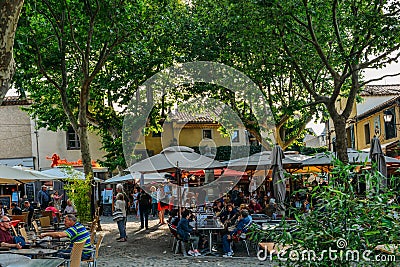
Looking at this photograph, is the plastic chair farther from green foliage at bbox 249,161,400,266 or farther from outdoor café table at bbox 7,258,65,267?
green foliage at bbox 249,161,400,266

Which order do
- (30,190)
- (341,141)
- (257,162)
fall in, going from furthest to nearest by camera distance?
(30,190)
(257,162)
(341,141)

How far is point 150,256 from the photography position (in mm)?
13836

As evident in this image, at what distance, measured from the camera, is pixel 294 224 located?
5160 millimetres

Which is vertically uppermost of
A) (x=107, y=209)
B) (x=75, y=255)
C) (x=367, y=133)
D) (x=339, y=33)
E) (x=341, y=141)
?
(x=339, y=33)

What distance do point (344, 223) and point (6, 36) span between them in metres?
4.30

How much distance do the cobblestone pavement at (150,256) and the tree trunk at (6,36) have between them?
256 inches

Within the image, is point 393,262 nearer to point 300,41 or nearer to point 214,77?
point 300,41

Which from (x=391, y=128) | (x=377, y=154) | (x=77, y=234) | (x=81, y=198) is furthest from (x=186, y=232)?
(x=391, y=128)

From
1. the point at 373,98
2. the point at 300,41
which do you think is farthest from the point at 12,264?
the point at 373,98

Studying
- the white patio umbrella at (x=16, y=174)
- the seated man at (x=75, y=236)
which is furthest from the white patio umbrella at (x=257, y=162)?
the seated man at (x=75, y=236)

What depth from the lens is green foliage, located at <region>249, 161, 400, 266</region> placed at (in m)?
4.66

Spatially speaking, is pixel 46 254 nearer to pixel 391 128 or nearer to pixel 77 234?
pixel 77 234

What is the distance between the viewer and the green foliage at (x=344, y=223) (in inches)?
183

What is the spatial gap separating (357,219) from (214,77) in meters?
19.4
